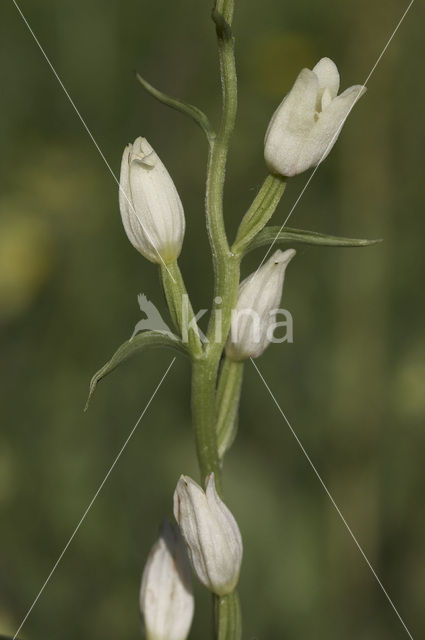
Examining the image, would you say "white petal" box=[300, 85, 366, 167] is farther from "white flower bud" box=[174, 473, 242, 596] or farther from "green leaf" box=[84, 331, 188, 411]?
"white flower bud" box=[174, 473, 242, 596]

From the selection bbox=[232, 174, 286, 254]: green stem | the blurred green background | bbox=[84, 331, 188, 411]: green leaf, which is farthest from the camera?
the blurred green background

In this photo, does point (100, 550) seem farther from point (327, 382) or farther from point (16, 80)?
point (16, 80)

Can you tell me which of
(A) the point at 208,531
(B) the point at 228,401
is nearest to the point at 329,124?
(B) the point at 228,401

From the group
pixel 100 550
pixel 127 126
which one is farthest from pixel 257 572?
pixel 127 126

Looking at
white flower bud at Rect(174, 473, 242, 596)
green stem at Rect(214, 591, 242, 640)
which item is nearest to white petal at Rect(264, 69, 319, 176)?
white flower bud at Rect(174, 473, 242, 596)

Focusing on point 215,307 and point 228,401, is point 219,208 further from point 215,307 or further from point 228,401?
point 228,401

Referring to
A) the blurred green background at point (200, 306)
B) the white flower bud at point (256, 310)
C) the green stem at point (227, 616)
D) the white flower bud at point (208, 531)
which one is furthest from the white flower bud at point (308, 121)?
the blurred green background at point (200, 306)

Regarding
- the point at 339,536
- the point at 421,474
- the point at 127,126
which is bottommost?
the point at 339,536
